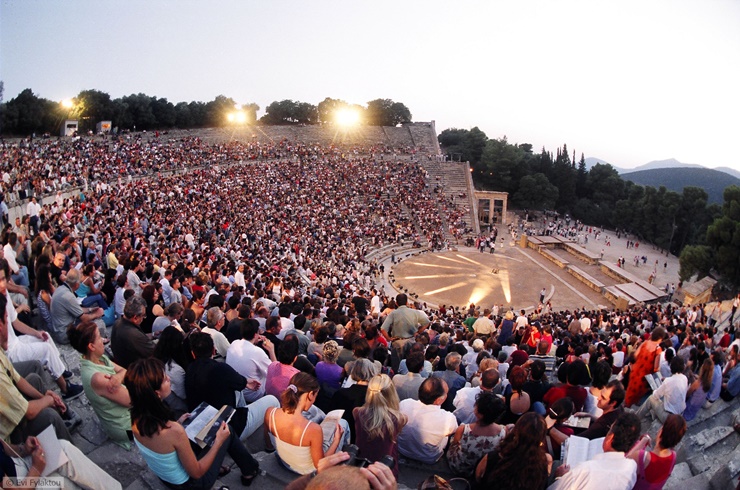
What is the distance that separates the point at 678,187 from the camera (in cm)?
15688

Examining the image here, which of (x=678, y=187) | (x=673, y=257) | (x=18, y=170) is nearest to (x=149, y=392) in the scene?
(x=18, y=170)

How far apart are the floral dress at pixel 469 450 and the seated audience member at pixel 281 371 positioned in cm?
185

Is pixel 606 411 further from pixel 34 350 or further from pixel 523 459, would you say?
pixel 34 350

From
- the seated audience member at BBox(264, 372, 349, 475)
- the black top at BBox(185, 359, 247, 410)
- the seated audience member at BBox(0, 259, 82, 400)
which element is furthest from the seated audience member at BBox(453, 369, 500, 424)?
the seated audience member at BBox(0, 259, 82, 400)

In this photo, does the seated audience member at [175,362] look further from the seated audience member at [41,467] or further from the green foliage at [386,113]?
the green foliage at [386,113]

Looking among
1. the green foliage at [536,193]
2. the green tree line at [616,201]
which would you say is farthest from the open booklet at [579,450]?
the green foliage at [536,193]

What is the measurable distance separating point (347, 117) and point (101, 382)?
211 ft

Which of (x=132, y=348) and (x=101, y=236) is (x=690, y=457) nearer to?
(x=132, y=348)

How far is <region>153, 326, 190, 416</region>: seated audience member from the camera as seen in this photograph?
4.84 m

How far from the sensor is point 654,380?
6914 millimetres

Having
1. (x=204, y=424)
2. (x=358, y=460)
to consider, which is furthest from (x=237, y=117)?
(x=358, y=460)

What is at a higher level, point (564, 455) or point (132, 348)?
point (132, 348)

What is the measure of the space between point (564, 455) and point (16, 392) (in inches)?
186

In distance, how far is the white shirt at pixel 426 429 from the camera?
4426mm
